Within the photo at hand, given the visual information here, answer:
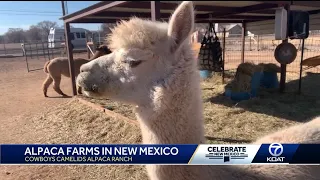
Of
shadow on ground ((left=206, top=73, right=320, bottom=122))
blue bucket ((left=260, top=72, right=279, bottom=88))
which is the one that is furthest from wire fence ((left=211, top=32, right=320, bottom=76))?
shadow on ground ((left=206, top=73, right=320, bottom=122))

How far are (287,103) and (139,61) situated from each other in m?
5.72

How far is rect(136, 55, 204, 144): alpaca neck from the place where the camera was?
67.2 inches

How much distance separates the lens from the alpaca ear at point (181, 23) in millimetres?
1568

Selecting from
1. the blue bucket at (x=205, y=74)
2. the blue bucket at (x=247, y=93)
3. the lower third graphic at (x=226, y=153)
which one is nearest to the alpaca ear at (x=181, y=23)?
the lower third graphic at (x=226, y=153)

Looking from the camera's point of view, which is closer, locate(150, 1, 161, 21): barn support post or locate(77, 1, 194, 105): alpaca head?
locate(77, 1, 194, 105): alpaca head

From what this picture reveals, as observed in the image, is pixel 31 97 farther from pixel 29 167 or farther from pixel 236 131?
pixel 236 131

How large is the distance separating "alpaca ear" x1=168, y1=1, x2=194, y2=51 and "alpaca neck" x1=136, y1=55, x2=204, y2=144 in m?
0.19

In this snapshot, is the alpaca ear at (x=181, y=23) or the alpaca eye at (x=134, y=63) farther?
the alpaca eye at (x=134, y=63)

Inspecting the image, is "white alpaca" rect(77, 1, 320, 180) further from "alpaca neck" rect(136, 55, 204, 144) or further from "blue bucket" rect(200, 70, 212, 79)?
"blue bucket" rect(200, 70, 212, 79)

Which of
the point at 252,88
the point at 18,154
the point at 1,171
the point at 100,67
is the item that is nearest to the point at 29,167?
the point at 1,171

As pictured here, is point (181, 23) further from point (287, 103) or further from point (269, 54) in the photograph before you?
point (269, 54)

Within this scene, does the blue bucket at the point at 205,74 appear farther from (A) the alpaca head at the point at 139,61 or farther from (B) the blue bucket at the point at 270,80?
(A) the alpaca head at the point at 139,61

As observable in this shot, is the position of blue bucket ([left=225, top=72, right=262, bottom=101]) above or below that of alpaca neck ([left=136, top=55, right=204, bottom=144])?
below

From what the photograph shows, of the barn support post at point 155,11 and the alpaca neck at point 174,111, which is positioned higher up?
the barn support post at point 155,11
